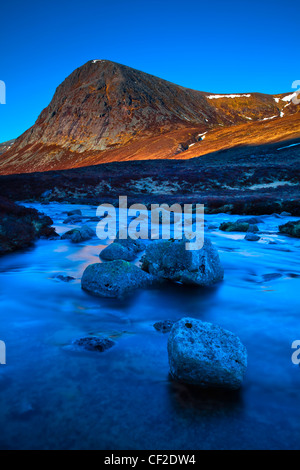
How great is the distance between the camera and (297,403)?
10.6ft

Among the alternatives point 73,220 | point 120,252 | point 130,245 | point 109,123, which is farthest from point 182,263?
point 109,123

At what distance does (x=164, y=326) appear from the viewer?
4.88 metres

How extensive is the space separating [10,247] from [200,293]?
727 cm

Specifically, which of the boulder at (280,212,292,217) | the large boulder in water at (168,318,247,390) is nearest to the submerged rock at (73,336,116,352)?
the large boulder in water at (168,318,247,390)

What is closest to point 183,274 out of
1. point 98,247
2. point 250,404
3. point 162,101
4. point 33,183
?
point 250,404

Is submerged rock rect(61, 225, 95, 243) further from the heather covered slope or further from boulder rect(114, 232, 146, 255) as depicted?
the heather covered slope

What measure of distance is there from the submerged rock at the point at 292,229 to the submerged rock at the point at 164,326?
11.2m

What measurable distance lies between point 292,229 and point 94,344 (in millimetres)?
12773

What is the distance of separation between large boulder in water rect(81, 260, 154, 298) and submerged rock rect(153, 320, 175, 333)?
147 cm

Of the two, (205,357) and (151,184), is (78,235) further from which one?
(151,184)

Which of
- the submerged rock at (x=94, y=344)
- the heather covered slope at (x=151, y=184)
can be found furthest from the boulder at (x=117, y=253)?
the heather covered slope at (x=151, y=184)

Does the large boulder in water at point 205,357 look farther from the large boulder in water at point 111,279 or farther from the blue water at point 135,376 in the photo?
the large boulder in water at point 111,279

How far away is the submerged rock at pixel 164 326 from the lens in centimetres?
480

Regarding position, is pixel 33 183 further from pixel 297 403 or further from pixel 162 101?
pixel 162 101
